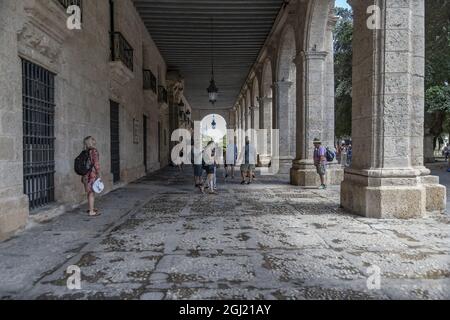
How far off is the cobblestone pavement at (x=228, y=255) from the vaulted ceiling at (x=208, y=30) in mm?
7770

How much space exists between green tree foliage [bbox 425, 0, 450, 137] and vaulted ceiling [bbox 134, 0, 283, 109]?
8.02 meters

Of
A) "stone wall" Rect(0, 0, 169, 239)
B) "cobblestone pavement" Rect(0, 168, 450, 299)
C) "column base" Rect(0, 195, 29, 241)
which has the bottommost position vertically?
"cobblestone pavement" Rect(0, 168, 450, 299)

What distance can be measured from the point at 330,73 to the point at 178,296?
31.5 ft

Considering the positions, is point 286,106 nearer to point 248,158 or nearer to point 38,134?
Result: point 248,158

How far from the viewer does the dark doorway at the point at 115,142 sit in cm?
1042

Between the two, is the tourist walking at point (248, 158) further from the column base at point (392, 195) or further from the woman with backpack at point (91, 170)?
the woman with backpack at point (91, 170)

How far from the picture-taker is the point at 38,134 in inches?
235

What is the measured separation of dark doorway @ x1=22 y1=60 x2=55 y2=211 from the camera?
18.3 ft

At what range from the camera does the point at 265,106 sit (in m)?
18.4

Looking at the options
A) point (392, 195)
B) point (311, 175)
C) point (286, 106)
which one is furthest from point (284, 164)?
point (392, 195)

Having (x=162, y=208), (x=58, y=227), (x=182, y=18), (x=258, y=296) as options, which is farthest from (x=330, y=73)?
(x=258, y=296)

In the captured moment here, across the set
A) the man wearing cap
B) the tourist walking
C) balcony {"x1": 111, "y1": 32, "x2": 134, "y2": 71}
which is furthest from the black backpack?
the tourist walking

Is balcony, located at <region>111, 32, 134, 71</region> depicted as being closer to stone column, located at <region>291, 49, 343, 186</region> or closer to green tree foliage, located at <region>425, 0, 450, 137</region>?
stone column, located at <region>291, 49, 343, 186</region>
